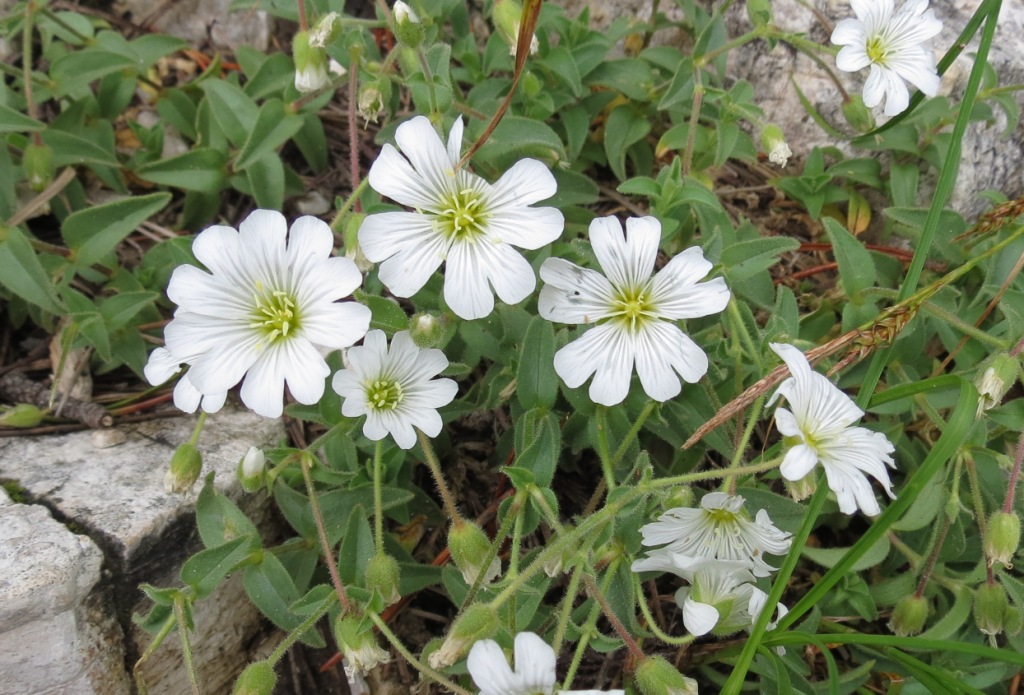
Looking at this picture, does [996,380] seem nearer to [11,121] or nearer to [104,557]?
[104,557]

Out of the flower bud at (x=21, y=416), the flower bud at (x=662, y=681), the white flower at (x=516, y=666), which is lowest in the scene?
the flower bud at (x=21, y=416)

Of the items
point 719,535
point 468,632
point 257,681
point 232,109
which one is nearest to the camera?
point 468,632

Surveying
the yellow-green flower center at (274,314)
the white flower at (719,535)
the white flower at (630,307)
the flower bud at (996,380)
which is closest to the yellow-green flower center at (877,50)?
the flower bud at (996,380)

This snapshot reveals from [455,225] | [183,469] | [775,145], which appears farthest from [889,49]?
[183,469]

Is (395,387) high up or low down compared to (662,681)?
up

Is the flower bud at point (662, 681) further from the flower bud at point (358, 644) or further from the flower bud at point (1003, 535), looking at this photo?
the flower bud at point (1003, 535)

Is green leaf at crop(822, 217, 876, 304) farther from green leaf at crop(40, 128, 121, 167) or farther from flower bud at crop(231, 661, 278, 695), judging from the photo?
green leaf at crop(40, 128, 121, 167)

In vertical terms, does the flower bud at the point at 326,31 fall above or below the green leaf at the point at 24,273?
above
